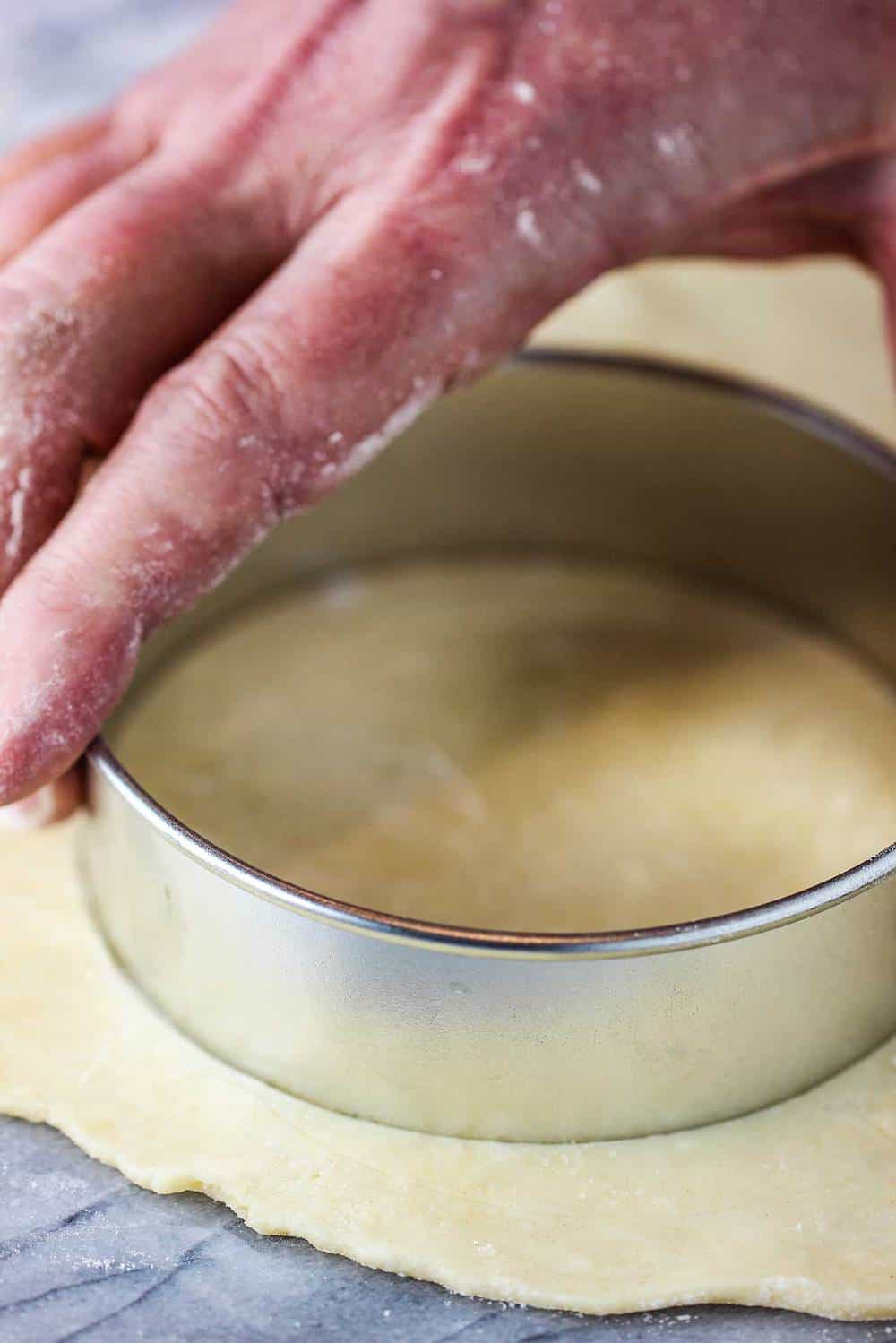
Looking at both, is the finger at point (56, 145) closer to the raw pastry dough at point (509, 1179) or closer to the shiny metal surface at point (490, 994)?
the shiny metal surface at point (490, 994)

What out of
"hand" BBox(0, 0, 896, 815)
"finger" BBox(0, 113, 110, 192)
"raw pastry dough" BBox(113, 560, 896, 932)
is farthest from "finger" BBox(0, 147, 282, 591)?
"raw pastry dough" BBox(113, 560, 896, 932)

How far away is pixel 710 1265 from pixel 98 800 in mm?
447

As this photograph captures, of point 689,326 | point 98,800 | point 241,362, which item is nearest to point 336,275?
point 241,362

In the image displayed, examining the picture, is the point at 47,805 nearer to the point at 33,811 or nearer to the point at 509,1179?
the point at 33,811

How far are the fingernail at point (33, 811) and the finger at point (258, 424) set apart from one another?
0.10 m

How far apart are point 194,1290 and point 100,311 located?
595 millimetres

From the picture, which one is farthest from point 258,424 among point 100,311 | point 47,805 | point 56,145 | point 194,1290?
Answer: point 194,1290

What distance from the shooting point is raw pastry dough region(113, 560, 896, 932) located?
1.14 m

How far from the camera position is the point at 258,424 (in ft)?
3.26

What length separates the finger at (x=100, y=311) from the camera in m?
1.01

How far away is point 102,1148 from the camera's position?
37.4 inches

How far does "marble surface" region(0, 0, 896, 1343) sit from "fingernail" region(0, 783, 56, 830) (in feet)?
0.63

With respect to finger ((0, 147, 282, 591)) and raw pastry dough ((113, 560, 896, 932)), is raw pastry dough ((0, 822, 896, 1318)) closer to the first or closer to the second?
raw pastry dough ((113, 560, 896, 932))

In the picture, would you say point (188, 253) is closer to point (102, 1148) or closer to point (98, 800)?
point (98, 800)
